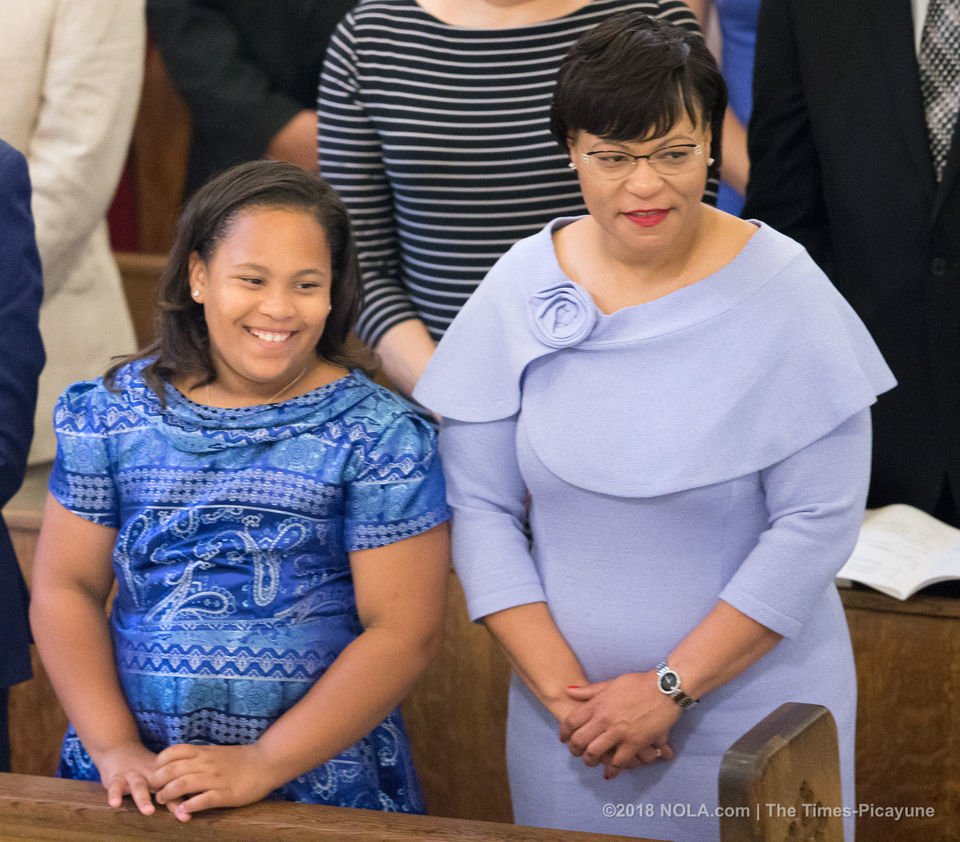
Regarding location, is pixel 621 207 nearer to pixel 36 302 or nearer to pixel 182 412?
pixel 182 412

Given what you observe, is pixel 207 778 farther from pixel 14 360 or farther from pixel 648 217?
pixel 648 217

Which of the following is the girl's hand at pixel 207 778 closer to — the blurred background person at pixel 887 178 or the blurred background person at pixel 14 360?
the blurred background person at pixel 14 360

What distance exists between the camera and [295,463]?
1627 millimetres

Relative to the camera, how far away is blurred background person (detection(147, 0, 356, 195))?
2740 millimetres

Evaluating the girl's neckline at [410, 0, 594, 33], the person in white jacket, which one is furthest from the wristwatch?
the person in white jacket

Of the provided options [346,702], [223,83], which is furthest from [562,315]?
[223,83]

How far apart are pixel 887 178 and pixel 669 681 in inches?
40.1

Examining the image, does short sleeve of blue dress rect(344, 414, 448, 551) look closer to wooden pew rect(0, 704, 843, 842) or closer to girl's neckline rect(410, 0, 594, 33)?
wooden pew rect(0, 704, 843, 842)

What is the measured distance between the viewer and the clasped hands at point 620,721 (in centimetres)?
158

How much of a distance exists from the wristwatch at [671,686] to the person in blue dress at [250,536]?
0.93 ft

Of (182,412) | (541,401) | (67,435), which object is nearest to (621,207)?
(541,401)

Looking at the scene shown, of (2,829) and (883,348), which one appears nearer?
(2,829)

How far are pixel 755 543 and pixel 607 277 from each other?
367 mm

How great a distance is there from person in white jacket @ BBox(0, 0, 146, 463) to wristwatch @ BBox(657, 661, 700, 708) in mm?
1659
